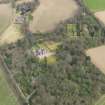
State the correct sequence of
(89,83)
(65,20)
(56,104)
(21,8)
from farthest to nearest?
(21,8), (65,20), (89,83), (56,104)

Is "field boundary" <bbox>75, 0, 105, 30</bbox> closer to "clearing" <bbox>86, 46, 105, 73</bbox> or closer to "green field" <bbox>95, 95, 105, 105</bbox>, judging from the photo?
"clearing" <bbox>86, 46, 105, 73</bbox>

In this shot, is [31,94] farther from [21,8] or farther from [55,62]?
[21,8]

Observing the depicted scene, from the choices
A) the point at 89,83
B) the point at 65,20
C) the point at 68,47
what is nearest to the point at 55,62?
the point at 68,47

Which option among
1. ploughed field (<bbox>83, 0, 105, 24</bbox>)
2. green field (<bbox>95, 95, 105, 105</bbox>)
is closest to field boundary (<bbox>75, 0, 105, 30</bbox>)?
ploughed field (<bbox>83, 0, 105, 24</bbox>)

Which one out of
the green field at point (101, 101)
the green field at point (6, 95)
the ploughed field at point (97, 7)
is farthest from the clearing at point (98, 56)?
the green field at point (6, 95)

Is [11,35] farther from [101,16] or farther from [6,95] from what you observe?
[101,16]

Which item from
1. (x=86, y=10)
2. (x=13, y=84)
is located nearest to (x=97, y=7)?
(x=86, y=10)
